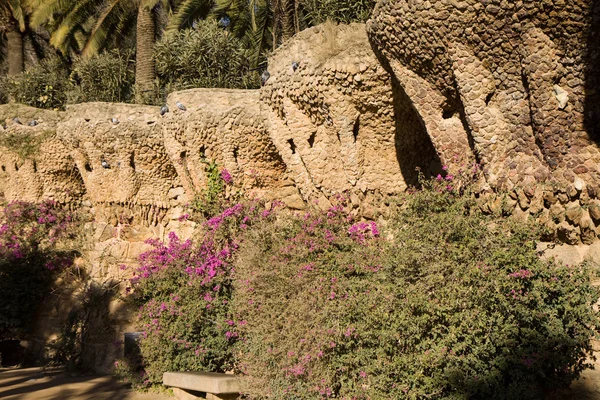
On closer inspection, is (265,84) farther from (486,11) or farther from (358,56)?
(486,11)

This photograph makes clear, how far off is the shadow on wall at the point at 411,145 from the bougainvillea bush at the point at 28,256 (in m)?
7.59

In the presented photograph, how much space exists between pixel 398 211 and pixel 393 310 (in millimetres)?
1071

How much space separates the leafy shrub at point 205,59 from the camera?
523 inches

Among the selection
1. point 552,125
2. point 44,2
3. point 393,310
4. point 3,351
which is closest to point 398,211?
point 393,310

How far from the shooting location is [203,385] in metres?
7.24

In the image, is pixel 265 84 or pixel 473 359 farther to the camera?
pixel 265 84

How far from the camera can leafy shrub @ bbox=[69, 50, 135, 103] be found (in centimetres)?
1498

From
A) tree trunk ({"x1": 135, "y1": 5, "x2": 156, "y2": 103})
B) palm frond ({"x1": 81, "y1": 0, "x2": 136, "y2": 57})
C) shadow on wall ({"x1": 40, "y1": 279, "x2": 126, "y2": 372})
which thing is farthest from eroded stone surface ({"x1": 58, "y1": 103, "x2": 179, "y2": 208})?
palm frond ({"x1": 81, "y1": 0, "x2": 136, "y2": 57})

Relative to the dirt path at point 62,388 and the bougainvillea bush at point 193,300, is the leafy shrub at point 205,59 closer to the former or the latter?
Result: the bougainvillea bush at point 193,300

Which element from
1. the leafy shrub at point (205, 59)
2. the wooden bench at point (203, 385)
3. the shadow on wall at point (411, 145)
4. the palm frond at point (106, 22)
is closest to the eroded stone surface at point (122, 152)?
the leafy shrub at point (205, 59)

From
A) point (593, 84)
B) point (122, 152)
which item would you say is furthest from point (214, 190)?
point (593, 84)

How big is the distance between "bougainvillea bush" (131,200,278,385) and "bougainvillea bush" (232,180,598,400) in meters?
1.55

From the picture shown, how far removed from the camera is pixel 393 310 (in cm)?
551

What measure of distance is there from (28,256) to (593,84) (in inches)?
419
